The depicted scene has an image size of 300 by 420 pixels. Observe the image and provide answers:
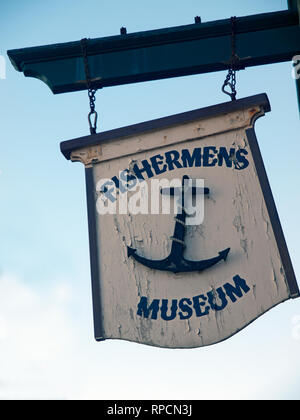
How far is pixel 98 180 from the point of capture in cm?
335

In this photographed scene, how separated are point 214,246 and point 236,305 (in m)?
0.27

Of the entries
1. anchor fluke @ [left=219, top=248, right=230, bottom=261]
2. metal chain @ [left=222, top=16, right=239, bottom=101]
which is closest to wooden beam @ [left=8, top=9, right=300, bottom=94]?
metal chain @ [left=222, top=16, right=239, bottom=101]

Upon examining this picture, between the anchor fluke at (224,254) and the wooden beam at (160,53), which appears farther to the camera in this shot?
the wooden beam at (160,53)

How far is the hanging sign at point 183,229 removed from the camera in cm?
303

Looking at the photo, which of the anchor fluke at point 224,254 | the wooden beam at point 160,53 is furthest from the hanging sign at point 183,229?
the wooden beam at point 160,53

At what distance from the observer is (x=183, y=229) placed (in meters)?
3.17

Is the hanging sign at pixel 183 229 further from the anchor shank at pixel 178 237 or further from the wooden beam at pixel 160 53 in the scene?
the wooden beam at pixel 160 53

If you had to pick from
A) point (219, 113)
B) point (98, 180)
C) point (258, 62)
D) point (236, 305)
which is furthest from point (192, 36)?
point (236, 305)

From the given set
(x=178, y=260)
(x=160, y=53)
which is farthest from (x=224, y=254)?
(x=160, y=53)

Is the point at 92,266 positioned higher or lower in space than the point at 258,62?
lower

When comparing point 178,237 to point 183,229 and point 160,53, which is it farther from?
point 160,53

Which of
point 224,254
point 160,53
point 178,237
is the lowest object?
point 224,254

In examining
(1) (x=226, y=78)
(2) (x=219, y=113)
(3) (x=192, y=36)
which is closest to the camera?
(2) (x=219, y=113)

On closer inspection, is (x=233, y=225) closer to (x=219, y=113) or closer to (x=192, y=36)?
(x=219, y=113)
